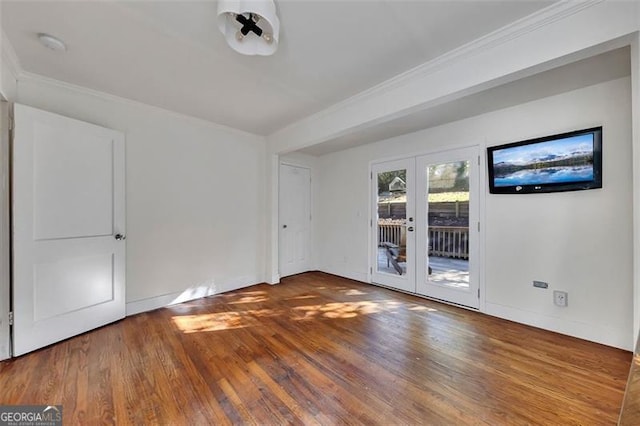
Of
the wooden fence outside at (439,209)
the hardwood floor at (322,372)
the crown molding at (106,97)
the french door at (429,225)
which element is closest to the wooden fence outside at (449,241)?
the french door at (429,225)

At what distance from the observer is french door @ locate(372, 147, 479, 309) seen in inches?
123

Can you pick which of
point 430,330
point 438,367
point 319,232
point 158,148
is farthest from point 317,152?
point 438,367

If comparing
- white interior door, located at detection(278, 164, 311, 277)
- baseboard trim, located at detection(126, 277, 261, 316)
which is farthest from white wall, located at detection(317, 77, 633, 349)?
baseboard trim, located at detection(126, 277, 261, 316)

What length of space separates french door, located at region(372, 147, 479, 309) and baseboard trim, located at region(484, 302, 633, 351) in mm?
272

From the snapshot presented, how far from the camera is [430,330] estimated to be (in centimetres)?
252

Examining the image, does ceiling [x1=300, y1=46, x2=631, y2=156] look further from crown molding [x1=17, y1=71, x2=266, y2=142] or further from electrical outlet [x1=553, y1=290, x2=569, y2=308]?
crown molding [x1=17, y1=71, x2=266, y2=142]

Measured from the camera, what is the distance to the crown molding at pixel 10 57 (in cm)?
185

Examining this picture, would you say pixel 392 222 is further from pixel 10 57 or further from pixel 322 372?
pixel 10 57

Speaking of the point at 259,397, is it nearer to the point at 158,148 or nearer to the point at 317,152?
the point at 158,148

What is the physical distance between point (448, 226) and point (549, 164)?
1.20 meters

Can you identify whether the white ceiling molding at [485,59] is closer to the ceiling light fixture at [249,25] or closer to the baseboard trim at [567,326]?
the ceiling light fixture at [249,25]

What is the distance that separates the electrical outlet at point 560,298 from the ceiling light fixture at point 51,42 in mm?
4823

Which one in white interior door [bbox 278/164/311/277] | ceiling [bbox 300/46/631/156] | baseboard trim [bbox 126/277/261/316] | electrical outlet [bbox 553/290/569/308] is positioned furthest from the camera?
white interior door [bbox 278/164/311/277]

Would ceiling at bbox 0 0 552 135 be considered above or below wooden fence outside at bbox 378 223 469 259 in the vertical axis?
above
